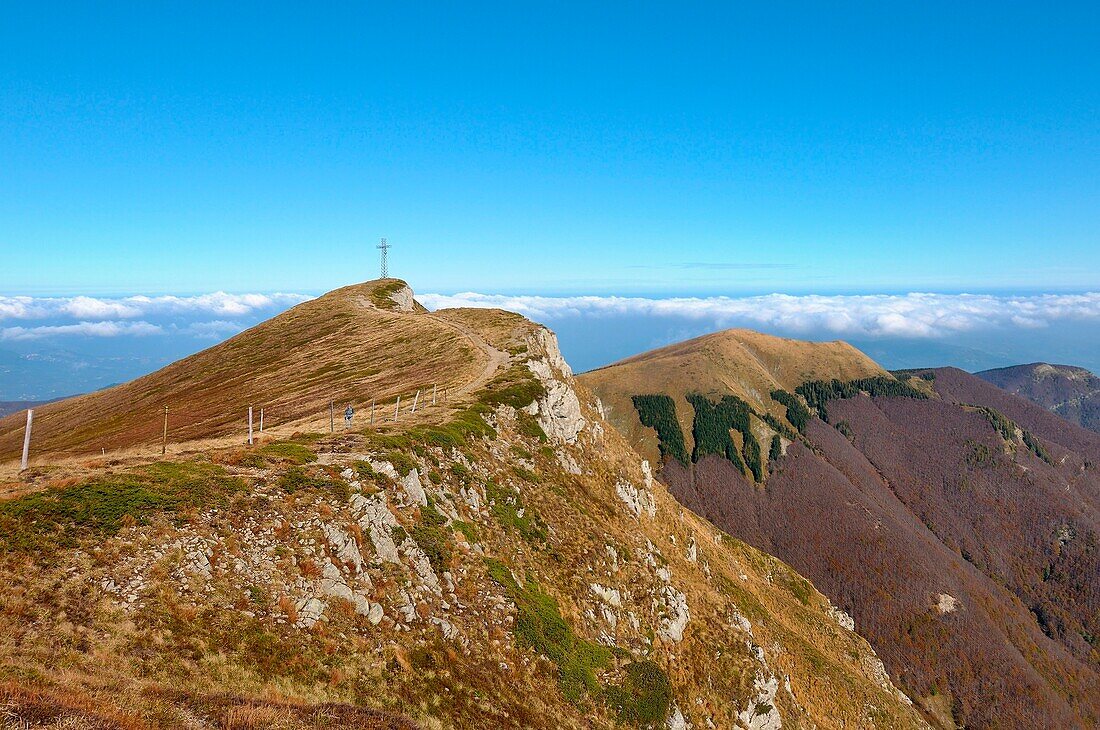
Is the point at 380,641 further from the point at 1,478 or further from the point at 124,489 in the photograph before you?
the point at 1,478

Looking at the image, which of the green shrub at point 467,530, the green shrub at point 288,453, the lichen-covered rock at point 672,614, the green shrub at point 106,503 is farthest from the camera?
the lichen-covered rock at point 672,614

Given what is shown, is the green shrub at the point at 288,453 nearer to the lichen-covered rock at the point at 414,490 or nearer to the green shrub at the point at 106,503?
the green shrub at the point at 106,503

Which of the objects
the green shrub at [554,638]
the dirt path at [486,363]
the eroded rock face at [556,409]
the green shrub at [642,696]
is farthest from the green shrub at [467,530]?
the dirt path at [486,363]

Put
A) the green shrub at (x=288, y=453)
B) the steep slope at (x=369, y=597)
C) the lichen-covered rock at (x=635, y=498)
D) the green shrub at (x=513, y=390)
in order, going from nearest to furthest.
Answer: the steep slope at (x=369, y=597) → the green shrub at (x=288, y=453) → the green shrub at (x=513, y=390) → the lichen-covered rock at (x=635, y=498)

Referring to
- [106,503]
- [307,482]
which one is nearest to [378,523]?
[307,482]

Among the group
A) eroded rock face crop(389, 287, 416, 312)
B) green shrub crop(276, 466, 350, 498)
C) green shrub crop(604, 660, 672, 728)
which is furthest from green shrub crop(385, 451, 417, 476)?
eroded rock face crop(389, 287, 416, 312)

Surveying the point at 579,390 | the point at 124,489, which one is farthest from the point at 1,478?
the point at 579,390

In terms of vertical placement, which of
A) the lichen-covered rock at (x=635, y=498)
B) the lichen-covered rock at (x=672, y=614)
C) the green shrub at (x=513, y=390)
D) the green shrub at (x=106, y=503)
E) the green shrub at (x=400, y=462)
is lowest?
Answer: the lichen-covered rock at (x=672, y=614)
